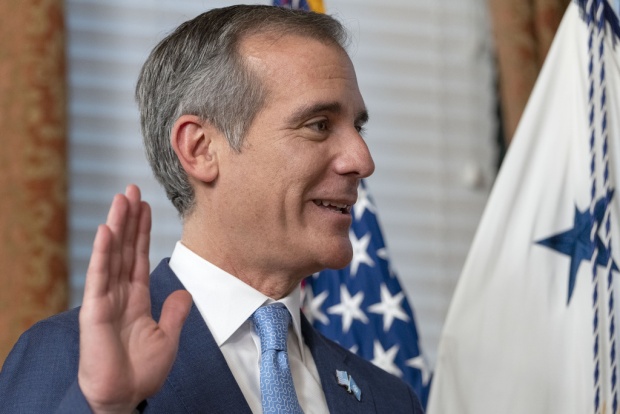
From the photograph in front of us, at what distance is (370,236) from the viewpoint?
2883mm

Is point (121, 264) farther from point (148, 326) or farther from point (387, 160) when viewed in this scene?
point (387, 160)

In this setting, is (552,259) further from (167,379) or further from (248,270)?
(167,379)

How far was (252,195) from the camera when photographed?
6.49 feet

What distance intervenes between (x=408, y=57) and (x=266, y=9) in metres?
1.39

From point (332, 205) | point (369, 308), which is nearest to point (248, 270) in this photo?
point (332, 205)

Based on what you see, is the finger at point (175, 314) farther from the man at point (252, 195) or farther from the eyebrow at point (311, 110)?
the eyebrow at point (311, 110)

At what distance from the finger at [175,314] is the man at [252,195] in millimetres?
247

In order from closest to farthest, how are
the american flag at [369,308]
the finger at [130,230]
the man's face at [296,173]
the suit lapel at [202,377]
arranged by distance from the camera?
the finger at [130,230]
the suit lapel at [202,377]
the man's face at [296,173]
the american flag at [369,308]

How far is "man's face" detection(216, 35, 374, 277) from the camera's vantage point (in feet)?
6.46

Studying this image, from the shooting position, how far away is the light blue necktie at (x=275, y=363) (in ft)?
5.74

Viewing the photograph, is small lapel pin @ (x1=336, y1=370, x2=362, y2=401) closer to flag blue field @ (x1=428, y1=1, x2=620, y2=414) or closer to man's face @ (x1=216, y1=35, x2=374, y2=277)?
man's face @ (x1=216, y1=35, x2=374, y2=277)

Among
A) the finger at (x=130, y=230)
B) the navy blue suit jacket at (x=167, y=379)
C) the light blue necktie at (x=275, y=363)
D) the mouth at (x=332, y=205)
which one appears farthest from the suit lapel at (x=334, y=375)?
the finger at (x=130, y=230)

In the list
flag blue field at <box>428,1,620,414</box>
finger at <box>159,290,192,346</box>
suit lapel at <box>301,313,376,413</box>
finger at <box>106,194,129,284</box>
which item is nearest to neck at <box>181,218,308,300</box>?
suit lapel at <box>301,313,376,413</box>

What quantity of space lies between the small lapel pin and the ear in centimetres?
46
